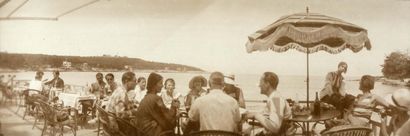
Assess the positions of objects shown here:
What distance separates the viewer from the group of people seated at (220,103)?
4684mm

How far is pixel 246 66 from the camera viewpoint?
21.8 feet

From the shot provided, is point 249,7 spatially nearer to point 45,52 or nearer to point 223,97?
point 223,97

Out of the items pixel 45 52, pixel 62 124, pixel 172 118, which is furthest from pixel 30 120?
pixel 172 118

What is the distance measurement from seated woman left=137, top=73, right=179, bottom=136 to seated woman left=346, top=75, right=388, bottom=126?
2.64m

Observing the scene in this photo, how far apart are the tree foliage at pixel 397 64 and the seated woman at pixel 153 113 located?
11.6 ft

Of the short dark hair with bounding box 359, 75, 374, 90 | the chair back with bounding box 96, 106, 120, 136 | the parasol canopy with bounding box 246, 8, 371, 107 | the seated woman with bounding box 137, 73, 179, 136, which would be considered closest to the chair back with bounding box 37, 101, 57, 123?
the chair back with bounding box 96, 106, 120, 136

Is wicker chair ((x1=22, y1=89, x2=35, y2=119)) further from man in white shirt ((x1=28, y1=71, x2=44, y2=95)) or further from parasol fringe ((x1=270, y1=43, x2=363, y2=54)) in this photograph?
parasol fringe ((x1=270, y1=43, x2=363, y2=54))

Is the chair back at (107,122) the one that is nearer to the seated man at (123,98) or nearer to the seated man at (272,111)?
the seated man at (123,98)

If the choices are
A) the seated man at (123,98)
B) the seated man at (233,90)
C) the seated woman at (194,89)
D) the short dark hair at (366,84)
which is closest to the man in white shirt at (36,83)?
the seated man at (123,98)

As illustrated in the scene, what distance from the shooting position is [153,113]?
489cm

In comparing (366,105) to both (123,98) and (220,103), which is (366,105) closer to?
(220,103)

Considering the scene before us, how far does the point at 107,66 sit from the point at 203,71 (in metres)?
1.34

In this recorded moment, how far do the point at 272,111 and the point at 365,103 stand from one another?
210 centimetres

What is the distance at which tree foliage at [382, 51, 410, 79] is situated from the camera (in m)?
6.58
